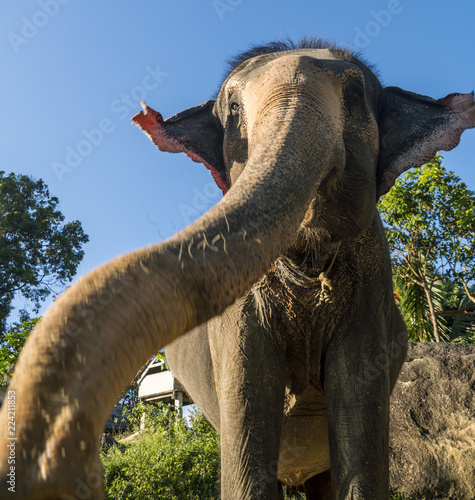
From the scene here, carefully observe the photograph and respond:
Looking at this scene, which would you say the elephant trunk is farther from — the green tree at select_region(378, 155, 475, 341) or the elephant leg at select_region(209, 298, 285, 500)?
the green tree at select_region(378, 155, 475, 341)

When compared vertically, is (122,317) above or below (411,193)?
below

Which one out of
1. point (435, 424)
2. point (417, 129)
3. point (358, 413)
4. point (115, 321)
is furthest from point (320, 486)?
point (115, 321)

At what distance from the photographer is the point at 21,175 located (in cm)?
2700

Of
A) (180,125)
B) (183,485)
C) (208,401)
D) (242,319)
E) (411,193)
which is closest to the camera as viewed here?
(242,319)

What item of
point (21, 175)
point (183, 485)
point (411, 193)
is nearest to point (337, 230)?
point (183, 485)

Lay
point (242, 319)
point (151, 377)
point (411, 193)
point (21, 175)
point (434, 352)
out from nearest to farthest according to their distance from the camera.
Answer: point (242, 319)
point (434, 352)
point (411, 193)
point (151, 377)
point (21, 175)

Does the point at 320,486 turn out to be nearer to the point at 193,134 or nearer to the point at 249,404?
the point at 249,404

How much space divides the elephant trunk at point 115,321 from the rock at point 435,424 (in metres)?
5.78

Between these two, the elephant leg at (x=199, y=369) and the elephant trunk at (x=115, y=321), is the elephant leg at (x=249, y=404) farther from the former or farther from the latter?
the elephant trunk at (x=115, y=321)

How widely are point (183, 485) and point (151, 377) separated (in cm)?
1294

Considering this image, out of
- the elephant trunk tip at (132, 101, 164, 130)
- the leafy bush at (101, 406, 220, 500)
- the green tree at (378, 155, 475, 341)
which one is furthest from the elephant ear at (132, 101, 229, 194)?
the green tree at (378, 155, 475, 341)

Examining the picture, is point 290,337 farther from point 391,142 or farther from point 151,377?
point 151,377

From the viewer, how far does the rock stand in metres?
6.42

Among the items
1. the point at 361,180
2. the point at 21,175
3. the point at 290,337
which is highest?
the point at 21,175
